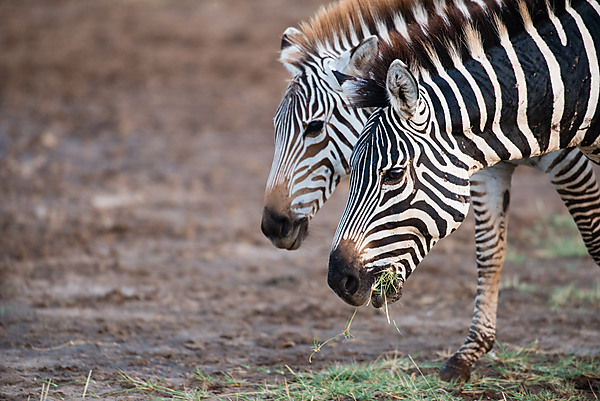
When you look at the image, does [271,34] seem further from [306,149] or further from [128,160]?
[306,149]

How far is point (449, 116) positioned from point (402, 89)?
11.0 inches

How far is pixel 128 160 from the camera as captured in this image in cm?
1035

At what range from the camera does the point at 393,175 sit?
313 cm

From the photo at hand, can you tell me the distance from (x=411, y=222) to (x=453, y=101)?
0.60 metres

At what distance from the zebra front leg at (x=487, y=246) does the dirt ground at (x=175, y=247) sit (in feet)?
1.17

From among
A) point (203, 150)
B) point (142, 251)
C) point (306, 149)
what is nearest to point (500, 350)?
point (306, 149)

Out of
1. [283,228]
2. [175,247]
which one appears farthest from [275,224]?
[175,247]

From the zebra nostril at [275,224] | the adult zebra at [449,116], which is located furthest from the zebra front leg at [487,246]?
the zebra nostril at [275,224]

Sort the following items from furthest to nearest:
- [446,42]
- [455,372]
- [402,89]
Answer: [455,372]
[446,42]
[402,89]

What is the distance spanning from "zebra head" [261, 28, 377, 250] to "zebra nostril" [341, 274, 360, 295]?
1.26 metres

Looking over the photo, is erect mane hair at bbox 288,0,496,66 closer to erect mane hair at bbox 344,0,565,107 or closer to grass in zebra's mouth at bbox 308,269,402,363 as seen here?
erect mane hair at bbox 344,0,565,107

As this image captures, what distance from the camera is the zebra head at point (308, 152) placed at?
434 cm

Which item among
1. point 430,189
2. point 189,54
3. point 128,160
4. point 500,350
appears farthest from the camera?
point 189,54

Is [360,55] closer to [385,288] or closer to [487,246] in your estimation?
[487,246]
